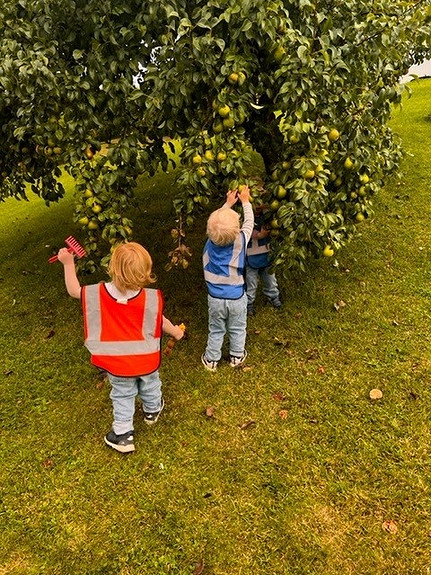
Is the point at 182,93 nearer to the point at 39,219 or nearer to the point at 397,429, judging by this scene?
the point at 397,429

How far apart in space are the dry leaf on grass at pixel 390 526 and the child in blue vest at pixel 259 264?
2.29 m

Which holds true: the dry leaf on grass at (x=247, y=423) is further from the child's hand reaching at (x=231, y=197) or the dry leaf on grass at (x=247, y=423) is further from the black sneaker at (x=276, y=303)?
the child's hand reaching at (x=231, y=197)

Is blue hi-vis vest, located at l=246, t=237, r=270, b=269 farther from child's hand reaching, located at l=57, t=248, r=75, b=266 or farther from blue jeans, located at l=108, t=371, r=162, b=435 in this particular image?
child's hand reaching, located at l=57, t=248, r=75, b=266

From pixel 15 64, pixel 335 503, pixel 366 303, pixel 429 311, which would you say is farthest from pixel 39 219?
pixel 335 503

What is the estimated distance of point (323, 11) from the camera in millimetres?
3918

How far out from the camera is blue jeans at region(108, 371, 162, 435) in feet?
12.0

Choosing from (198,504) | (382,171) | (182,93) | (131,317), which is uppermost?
(182,93)

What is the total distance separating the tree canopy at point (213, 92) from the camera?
11.6 ft

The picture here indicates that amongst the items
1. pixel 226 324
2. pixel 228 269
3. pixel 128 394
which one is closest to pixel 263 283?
pixel 226 324

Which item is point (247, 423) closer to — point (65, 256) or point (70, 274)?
point (70, 274)

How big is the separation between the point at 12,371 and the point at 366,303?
12.5 ft

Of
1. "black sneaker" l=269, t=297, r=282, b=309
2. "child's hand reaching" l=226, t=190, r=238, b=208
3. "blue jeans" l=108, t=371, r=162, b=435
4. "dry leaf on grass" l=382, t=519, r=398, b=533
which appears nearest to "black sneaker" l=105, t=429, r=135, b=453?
"blue jeans" l=108, t=371, r=162, b=435

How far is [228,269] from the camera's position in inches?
162

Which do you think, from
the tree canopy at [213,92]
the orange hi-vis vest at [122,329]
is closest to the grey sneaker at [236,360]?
the tree canopy at [213,92]
